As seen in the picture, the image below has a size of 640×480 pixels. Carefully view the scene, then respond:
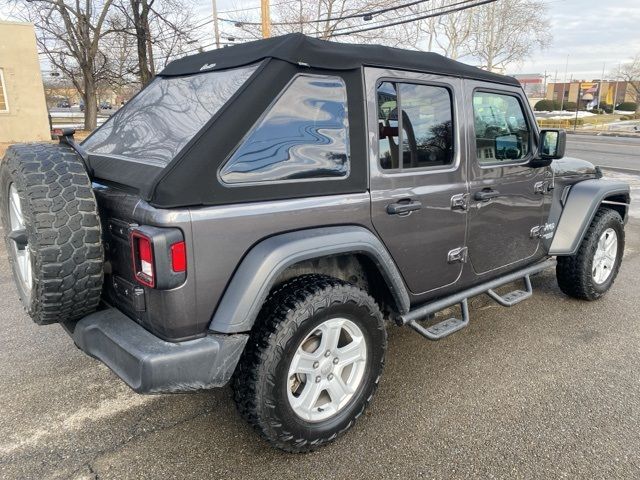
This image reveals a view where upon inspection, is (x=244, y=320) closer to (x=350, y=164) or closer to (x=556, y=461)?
(x=350, y=164)

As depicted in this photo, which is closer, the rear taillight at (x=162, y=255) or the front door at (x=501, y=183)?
the rear taillight at (x=162, y=255)

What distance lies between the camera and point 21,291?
264 centimetres

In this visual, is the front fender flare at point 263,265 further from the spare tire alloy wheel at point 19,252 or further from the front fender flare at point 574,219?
the front fender flare at point 574,219

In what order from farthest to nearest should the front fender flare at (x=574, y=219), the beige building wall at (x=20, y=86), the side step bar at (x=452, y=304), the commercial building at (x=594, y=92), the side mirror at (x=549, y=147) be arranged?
the commercial building at (x=594, y=92) → the beige building wall at (x=20, y=86) → the front fender flare at (x=574, y=219) → the side mirror at (x=549, y=147) → the side step bar at (x=452, y=304)

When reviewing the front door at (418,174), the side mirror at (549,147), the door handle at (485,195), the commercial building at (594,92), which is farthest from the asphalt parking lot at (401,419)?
the commercial building at (594,92)

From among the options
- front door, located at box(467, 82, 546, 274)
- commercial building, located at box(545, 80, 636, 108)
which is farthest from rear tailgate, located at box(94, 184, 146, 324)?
commercial building, located at box(545, 80, 636, 108)

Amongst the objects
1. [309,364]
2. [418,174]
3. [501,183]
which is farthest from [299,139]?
[501,183]

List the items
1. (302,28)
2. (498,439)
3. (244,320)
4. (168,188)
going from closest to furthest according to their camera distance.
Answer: (168,188)
(244,320)
(498,439)
(302,28)

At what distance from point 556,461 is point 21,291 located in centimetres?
288

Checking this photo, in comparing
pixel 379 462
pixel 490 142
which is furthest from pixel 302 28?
pixel 379 462

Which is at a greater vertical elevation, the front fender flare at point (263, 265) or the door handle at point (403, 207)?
the door handle at point (403, 207)

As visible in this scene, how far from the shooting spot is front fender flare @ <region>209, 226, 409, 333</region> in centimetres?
214

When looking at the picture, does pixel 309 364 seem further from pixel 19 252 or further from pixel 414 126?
pixel 19 252

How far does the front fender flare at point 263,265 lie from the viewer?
2.14m
